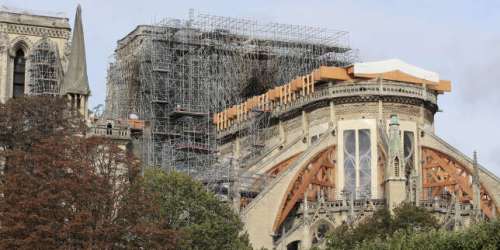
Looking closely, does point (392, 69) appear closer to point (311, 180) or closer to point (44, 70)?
point (311, 180)

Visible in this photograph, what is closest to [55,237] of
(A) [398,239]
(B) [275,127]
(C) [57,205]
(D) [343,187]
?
(C) [57,205]

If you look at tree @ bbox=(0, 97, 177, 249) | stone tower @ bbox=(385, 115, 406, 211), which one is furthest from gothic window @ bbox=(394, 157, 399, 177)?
tree @ bbox=(0, 97, 177, 249)

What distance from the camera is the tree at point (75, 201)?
221 feet

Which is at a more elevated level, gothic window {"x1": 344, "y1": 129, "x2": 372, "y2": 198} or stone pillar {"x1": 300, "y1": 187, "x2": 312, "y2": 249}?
gothic window {"x1": 344, "y1": 129, "x2": 372, "y2": 198}

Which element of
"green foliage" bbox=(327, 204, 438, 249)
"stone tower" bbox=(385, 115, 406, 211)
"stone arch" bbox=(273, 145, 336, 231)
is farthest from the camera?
"stone arch" bbox=(273, 145, 336, 231)

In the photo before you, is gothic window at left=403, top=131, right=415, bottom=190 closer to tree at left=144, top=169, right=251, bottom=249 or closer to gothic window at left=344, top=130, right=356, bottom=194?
gothic window at left=344, top=130, right=356, bottom=194

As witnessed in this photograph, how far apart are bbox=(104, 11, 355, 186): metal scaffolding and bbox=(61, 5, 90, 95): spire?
19444 mm

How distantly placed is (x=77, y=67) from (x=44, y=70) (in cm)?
746

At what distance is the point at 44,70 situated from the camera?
331 feet

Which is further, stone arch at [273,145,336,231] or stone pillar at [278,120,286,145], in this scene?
stone pillar at [278,120,286,145]

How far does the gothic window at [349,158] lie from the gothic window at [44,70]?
795 inches

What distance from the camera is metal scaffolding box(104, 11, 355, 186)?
118062 millimetres

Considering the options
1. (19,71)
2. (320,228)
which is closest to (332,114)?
(320,228)

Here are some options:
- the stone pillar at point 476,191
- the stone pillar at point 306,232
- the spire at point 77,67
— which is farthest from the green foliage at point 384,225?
the spire at point 77,67
